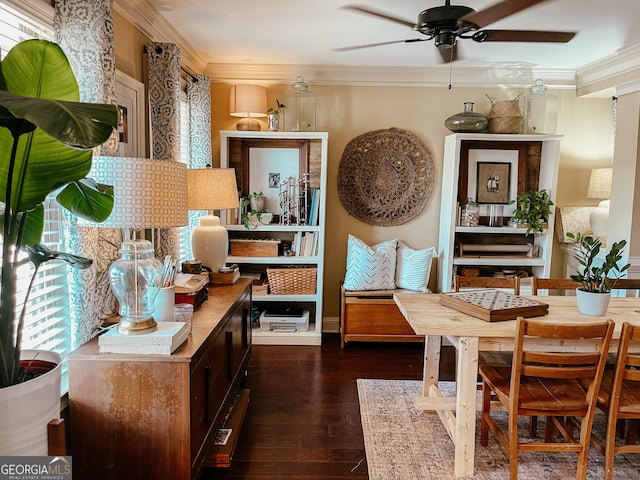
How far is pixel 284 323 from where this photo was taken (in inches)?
166

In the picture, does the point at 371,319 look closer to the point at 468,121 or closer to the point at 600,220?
the point at 468,121

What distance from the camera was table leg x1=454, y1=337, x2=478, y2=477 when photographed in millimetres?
2234

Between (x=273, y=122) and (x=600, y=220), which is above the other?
(x=273, y=122)

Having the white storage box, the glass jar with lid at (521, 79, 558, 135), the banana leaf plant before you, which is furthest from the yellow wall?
the banana leaf plant

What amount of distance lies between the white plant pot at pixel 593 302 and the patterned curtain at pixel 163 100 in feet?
8.11

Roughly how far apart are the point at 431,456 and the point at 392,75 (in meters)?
3.30

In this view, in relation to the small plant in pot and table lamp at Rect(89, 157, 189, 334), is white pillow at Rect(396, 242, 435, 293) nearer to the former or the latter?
the small plant in pot

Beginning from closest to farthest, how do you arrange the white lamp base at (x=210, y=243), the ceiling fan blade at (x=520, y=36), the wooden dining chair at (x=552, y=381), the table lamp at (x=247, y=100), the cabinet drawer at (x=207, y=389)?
the cabinet drawer at (x=207, y=389) → the wooden dining chair at (x=552, y=381) → the ceiling fan blade at (x=520, y=36) → the white lamp base at (x=210, y=243) → the table lamp at (x=247, y=100)

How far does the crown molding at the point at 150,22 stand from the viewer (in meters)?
2.55

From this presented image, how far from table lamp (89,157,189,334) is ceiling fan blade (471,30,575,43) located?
1868 millimetres

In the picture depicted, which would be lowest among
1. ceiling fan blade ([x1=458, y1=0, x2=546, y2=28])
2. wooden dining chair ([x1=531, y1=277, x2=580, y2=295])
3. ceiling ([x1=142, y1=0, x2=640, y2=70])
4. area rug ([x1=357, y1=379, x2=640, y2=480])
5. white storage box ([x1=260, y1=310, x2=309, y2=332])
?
area rug ([x1=357, y1=379, x2=640, y2=480])

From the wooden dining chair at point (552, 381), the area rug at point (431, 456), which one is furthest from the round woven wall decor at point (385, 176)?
the wooden dining chair at point (552, 381)

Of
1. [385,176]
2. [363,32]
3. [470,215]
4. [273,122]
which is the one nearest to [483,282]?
[470,215]

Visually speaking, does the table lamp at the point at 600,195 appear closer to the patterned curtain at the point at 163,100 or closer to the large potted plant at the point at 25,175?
the patterned curtain at the point at 163,100
